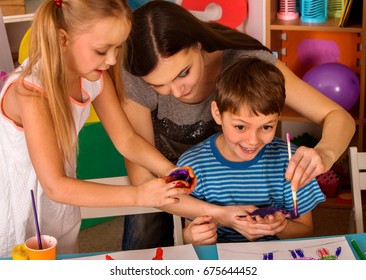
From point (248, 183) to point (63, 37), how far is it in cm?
60

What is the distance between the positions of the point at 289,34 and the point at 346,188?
75cm

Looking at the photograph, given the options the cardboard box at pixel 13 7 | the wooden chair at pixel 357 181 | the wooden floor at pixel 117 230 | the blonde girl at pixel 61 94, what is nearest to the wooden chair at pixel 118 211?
the blonde girl at pixel 61 94

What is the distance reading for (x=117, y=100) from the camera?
6.09 feet

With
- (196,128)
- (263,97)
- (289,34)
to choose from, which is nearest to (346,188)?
(289,34)

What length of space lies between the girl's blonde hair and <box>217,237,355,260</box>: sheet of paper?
459mm

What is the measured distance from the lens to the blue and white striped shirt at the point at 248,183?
1.83m

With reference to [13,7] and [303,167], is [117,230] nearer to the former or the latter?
[13,7]

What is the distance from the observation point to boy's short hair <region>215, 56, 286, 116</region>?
5.66 feet

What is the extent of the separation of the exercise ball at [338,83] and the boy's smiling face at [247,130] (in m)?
1.27

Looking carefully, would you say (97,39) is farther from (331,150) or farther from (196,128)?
(331,150)

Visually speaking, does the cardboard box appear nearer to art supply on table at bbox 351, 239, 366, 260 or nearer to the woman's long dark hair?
the woman's long dark hair

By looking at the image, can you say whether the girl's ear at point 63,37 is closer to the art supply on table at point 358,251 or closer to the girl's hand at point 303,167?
the girl's hand at point 303,167

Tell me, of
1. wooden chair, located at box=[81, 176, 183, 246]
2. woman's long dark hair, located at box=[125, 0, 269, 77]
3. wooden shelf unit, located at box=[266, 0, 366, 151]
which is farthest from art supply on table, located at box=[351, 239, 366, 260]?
wooden shelf unit, located at box=[266, 0, 366, 151]

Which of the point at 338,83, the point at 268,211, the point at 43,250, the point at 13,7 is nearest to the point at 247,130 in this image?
the point at 268,211
